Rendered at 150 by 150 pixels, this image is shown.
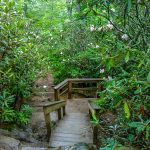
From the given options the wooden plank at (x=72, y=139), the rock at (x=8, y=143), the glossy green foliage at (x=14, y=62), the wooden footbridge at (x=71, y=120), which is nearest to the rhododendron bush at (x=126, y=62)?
the wooden footbridge at (x=71, y=120)

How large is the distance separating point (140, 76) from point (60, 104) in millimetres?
4491

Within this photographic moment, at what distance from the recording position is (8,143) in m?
5.33

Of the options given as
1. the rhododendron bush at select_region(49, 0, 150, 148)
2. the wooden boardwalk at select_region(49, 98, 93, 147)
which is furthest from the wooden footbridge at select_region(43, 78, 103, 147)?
the rhododendron bush at select_region(49, 0, 150, 148)

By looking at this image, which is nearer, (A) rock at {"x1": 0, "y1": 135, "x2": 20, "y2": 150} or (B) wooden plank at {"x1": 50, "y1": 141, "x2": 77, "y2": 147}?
(A) rock at {"x1": 0, "y1": 135, "x2": 20, "y2": 150}

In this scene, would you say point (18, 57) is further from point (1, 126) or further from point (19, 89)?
point (1, 126)

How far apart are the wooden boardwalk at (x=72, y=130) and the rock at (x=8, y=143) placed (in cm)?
86

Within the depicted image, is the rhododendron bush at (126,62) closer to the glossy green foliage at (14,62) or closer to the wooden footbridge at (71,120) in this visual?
the wooden footbridge at (71,120)

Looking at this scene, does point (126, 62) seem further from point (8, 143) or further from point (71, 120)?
point (71, 120)

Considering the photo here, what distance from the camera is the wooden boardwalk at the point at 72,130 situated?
20.4 feet

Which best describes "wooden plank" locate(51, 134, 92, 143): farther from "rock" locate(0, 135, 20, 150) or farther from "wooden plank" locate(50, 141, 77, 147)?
"rock" locate(0, 135, 20, 150)

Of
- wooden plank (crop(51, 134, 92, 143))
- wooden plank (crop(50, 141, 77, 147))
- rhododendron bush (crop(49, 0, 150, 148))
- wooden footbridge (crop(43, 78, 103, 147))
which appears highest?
rhododendron bush (crop(49, 0, 150, 148))

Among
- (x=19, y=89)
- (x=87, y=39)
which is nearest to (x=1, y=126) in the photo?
(x=19, y=89)

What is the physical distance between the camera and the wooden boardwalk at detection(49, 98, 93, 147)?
6.21m

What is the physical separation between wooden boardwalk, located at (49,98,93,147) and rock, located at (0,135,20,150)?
0.86 meters
